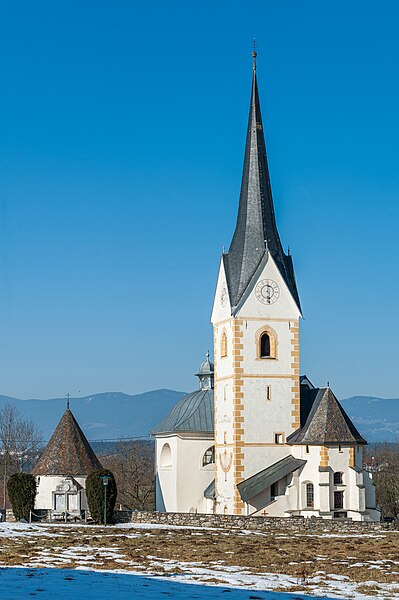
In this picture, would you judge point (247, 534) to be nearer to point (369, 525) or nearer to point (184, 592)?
point (369, 525)

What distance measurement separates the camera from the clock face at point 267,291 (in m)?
53.2

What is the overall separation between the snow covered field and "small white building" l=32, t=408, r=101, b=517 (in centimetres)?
966

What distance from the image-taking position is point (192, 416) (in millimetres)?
60031

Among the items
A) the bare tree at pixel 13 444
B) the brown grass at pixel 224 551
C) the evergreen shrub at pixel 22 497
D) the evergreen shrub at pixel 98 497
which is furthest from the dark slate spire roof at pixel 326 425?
the bare tree at pixel 13 444

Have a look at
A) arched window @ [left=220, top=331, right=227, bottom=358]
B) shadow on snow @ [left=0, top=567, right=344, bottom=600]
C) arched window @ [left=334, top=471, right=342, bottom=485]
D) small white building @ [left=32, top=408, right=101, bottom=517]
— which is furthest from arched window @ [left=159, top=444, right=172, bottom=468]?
shadow on snow @ [left=0, top=567, right=344, bottom=600]

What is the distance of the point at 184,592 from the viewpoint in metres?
21.8

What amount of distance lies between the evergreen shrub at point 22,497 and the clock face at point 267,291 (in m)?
15.0

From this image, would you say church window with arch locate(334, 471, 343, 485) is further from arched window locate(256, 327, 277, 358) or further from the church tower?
arched window locate(256, 327, 277, 358)

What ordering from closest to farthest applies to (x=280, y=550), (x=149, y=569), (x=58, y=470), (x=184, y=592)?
1. (x=184, y=592)
2. (x=149, y=569)
3. (x=280, y=550)
4. (x=58, y=470)

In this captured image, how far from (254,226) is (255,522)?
56.9ft

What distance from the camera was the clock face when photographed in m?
53.2

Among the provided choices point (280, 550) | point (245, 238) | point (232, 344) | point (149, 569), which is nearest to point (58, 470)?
point (232, 344)

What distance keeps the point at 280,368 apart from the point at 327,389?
2791 millimetres

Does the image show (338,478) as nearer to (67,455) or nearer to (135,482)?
(67,455)
